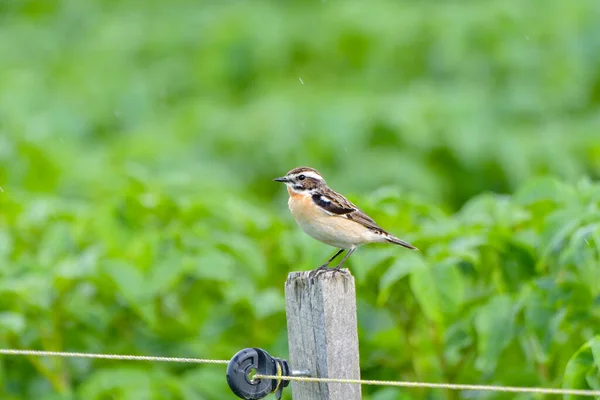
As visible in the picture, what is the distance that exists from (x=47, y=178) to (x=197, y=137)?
252cm

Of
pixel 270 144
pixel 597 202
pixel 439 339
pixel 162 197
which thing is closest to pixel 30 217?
pixel 162 197

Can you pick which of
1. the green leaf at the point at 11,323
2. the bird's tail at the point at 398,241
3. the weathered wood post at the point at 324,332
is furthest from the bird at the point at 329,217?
the green leaf at the point at 11,323

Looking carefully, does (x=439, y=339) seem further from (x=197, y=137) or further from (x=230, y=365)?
(x=197, y=137)

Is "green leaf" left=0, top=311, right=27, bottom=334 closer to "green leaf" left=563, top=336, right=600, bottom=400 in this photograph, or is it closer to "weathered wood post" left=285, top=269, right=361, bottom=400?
"weathered wood post" left=285, top=269, right=361, bottom=400

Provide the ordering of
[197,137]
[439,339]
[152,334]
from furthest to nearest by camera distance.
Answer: [197,137], [152,334], [439,339]

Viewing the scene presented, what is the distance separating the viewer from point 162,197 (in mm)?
5762

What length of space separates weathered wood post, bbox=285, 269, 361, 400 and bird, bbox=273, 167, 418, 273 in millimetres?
803

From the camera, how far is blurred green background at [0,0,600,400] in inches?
188

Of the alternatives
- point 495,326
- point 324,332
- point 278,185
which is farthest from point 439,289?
point 278,185

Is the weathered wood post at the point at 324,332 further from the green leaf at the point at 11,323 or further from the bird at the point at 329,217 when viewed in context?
the green leaf at the point at 11,323

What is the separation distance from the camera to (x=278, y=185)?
35.6ft

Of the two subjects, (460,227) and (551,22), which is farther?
(551,22)

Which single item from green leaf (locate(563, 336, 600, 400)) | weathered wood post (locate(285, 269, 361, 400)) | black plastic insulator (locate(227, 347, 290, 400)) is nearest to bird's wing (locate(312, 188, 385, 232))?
weathered wood post (locate(285, 269, 361, 400))

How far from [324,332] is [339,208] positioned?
1.19 m
